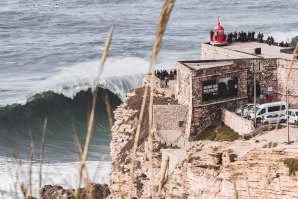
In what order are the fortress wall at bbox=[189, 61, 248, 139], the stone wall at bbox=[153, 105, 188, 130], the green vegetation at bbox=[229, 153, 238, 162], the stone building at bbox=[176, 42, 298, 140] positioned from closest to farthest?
the green vegetation at bbox=[229, 153, 238, 162] → the fortress wall at bbox=[189, 61, 248, 139] → the stone building at bbox=[176, 42, 298, 140] → the stone wall at bbox=[153, 105, 188, 130]

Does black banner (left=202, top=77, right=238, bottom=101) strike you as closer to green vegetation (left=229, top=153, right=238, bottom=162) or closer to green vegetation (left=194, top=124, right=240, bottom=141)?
green vegetation (left=194, top=124, right=240, bottom=141)

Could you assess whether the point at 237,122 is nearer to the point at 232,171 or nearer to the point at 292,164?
the point at 232,171

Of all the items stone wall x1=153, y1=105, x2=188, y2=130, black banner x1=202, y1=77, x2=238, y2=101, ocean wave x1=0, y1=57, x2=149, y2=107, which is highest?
ocean wave x1=0, y1=57, x2=149, y2=107

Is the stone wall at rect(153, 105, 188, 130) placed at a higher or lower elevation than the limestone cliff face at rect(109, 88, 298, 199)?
higher

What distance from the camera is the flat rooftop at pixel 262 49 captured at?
29453 millimetres

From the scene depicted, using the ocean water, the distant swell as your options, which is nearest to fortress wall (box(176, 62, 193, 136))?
the ocean water

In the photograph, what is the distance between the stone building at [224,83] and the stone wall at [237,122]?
0.44m

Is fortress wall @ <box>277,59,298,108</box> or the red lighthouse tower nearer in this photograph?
fortress wall @ <box>277,59,298,108</box>

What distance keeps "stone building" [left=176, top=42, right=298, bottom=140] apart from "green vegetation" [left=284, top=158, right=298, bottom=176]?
30.3 feet

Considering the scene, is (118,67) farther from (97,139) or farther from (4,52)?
(97,139)

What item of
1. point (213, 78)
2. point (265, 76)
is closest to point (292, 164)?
point (213, 78)

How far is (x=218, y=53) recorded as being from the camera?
104 feet

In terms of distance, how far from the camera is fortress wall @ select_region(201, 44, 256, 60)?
30078 mm

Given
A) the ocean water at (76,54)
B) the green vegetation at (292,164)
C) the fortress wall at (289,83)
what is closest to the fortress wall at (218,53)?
the fortress wall at (289,83)
